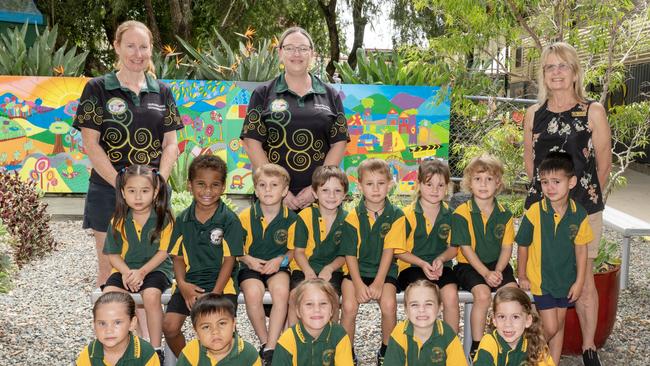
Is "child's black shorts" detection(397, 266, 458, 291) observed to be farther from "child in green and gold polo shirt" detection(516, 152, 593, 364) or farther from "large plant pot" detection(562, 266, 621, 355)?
"large plant pot" detection(562, 266, 621, 355)

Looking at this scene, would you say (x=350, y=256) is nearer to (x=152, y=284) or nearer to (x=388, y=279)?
(x=388, y=279)

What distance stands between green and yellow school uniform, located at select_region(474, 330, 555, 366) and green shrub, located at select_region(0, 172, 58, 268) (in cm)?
485

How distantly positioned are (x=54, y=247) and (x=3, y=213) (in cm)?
96

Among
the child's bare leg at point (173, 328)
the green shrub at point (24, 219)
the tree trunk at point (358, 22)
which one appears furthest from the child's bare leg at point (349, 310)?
the tree trunk at point (358, 22)

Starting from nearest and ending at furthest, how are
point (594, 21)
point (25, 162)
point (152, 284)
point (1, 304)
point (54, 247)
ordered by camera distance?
point (152, 284), point (594, 21), point (1, 304), point (54, 247), point (25, 162)

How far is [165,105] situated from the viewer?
4301 millimetres

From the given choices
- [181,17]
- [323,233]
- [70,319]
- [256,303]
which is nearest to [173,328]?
[256,303]

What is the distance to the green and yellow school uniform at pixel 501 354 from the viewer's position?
3.51 m

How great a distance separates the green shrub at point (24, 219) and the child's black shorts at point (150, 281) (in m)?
3.24

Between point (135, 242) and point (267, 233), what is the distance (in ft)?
2.35

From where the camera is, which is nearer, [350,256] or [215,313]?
[215,313]

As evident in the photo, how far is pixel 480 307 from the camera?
4035mm

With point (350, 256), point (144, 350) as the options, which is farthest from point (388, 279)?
point (144, 350)

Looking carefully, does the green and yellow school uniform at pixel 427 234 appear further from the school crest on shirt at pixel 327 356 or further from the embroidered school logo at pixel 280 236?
the school crest on shirt at pixel 327 356
